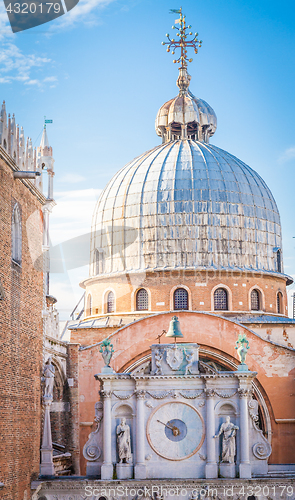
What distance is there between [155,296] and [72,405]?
6984mm

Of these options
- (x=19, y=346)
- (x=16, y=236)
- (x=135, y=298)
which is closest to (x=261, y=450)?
(x=19, y=346)

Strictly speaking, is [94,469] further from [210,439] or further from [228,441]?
[228,441]

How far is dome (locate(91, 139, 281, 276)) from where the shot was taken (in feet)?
112

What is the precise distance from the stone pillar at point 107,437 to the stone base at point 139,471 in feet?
2.28

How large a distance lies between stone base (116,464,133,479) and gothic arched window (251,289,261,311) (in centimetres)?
1341

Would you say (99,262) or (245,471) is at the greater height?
(99,262)

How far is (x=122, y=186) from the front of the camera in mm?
36750

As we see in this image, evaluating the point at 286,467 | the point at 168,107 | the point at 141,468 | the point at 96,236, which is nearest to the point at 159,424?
the point at 141,468

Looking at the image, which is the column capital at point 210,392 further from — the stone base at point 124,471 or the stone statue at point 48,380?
the stone statue at point 48,380

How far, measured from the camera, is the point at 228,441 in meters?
21.5

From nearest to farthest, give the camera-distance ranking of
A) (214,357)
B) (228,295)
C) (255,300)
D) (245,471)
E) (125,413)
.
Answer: (245,471)
(125,413)
(214,357)
(228,295)
(255,300)

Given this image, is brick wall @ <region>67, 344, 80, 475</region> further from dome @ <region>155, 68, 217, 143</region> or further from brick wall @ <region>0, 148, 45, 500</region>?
dome @ <region>155, 68, 217, 143</region>

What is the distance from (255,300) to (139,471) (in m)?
13.8

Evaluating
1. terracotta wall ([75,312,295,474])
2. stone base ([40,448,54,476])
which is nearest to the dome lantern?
terracotta wall ([75,312,295,474])
